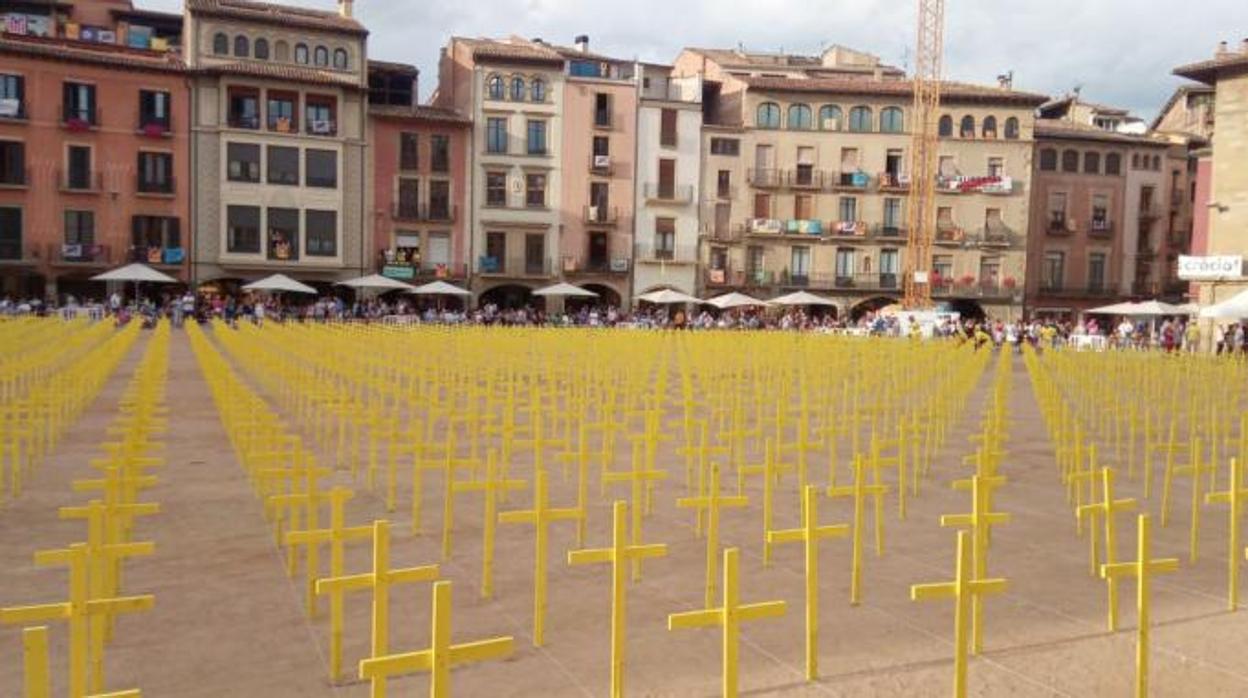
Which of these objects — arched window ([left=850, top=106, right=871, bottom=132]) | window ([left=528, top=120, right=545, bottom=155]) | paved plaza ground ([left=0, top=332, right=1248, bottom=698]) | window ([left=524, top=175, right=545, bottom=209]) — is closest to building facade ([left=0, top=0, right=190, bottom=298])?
window ([left=524, top=175, right=545, bottom=209])

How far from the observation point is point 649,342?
28000 millimetres

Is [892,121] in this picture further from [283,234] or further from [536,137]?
[283,234]

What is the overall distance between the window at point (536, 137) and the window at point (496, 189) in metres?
2.12

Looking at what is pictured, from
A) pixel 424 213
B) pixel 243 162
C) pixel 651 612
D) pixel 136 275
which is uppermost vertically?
pixel 243 162

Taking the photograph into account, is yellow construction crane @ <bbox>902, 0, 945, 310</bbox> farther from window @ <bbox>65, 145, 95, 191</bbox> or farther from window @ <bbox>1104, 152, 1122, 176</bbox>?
window @ <bbox>65, 145, 95, 191</bbox>

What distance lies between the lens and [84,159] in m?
47.3

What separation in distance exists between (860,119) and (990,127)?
Result: 308 inches

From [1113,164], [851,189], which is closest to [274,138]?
[851,189]

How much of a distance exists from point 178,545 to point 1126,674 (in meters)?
6.27

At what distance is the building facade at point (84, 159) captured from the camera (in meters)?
45.8

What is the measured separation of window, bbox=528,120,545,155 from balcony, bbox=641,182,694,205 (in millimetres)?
6315

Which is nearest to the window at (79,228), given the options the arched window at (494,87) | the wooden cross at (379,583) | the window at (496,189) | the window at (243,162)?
the window at (243,162)

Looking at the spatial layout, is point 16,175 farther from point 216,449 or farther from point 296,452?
point 296,452

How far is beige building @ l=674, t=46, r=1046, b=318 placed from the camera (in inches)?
2378
